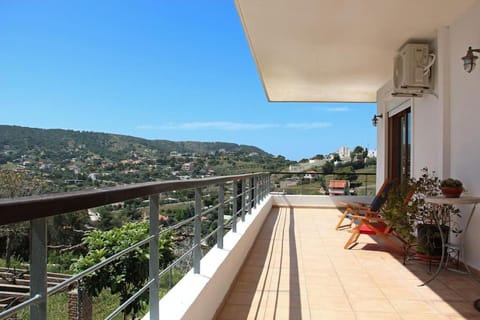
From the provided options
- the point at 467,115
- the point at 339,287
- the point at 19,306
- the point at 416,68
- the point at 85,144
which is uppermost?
the point at 416,68

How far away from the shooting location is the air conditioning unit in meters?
4.56

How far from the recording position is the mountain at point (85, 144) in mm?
5512

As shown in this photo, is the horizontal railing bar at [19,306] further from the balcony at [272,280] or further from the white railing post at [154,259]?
the white railing post at [154,259]

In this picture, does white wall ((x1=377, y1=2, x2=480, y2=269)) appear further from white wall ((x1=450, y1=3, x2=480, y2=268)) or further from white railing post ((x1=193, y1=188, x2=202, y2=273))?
white railing post ((x1=193, y1=188, x2=202, y2=273))

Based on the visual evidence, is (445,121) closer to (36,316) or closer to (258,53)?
(258,53)

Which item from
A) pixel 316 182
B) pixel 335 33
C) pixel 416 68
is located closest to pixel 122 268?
pixel 335 33

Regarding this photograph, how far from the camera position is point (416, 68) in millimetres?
4605

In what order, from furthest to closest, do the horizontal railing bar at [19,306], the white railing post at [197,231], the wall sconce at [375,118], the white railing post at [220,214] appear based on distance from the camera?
the wall sconce at [375,118], the white railing post at [220,214], the white railing post at [197,231], the horizontal railing bar at [19,306]

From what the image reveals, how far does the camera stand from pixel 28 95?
18734mm

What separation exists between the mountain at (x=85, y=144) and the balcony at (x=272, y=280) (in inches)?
119

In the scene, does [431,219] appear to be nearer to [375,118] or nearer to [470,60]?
[470,60]

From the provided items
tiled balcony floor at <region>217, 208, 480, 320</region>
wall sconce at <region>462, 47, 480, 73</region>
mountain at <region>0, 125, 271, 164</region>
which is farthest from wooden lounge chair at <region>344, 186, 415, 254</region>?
mountain at <region>0, 125, 271, 164</region>

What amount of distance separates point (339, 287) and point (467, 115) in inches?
80.6

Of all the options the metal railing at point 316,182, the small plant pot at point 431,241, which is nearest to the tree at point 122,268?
the small plant pot at point 431,241
